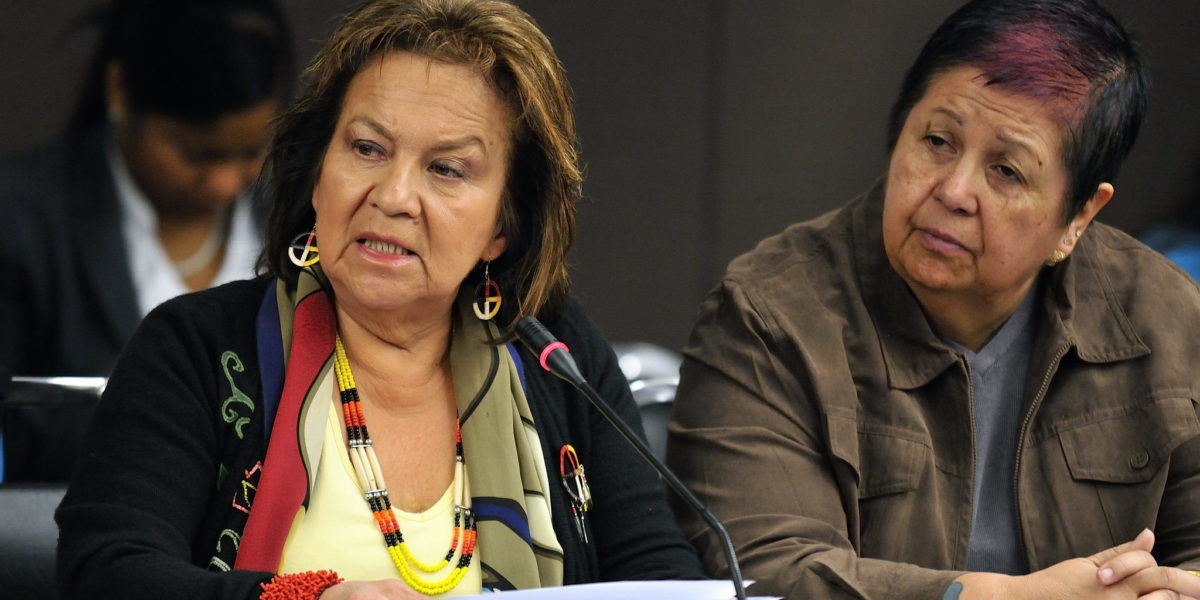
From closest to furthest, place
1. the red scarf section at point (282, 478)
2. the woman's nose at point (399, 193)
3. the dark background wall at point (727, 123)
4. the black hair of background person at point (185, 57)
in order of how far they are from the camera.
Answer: the red scarf section at point (282, 478) < the woman's nose at point (399, 193) < the black hair of background person at point (185, 57) < the dark background wall at point (727, 123)

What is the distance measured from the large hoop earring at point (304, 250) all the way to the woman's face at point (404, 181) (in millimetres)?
59

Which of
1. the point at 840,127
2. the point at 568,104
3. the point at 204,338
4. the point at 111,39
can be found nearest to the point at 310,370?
the point at 204,338

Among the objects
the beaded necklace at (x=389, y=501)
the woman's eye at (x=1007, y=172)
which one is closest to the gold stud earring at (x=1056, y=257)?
the woman's eye at (x=1007, y=172)

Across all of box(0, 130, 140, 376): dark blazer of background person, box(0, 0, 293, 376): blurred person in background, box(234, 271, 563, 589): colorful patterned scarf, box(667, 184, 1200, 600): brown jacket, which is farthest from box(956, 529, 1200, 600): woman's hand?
box(0, 130, 140, 376): dark blazer of background person

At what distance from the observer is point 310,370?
6.00 ft

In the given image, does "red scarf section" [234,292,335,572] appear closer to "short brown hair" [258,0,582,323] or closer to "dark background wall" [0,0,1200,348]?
"short brown hair" [258,0,582,323]

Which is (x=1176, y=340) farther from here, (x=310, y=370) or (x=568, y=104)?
(x=310, y=370)

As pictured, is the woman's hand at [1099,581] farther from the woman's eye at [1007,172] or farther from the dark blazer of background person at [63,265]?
the dark blazer of background person at [63,265]

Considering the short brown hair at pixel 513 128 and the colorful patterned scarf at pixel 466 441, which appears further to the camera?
the short brown hair at pixel 513 128

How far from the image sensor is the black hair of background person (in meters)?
3.07

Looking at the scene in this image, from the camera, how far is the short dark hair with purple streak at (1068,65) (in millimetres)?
2084

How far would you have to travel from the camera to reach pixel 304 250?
1.96 meters

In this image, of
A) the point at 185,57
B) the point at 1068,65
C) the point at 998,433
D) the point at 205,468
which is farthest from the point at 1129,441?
the point at 185,57

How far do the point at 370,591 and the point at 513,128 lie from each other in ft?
2.44
